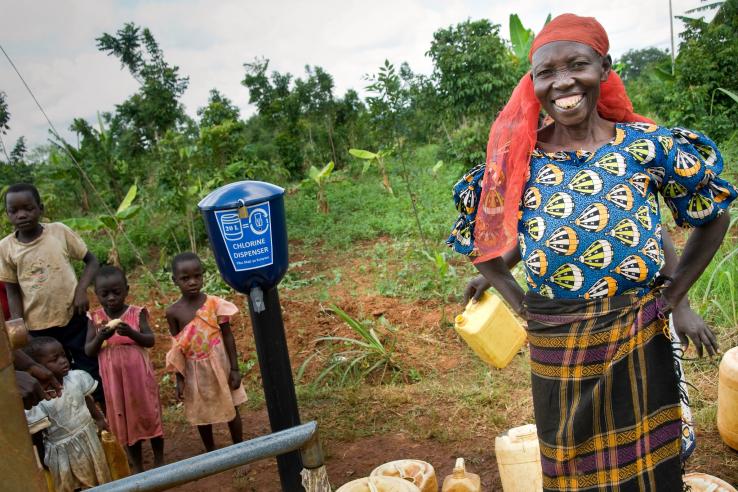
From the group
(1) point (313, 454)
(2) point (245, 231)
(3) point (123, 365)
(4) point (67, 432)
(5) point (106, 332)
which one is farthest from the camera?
(3) point (123, 365)

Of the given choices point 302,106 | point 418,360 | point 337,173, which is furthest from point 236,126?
point 418,360

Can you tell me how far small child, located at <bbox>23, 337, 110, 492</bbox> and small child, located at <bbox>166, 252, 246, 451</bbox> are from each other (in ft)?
1.69

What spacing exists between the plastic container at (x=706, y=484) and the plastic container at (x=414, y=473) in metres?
0.87

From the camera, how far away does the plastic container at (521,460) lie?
7.80 feet

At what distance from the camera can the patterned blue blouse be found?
162 centimetres

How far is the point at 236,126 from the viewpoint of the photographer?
36.6 feet

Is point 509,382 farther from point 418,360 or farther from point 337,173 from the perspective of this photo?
point 337,173

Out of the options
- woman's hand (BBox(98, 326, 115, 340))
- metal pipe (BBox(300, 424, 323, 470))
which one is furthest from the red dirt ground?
metal pipe (BBox(300, 424, 323, 470))

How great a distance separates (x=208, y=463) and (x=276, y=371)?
118 centimetres

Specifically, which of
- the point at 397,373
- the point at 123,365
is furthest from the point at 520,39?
the point at 123,365

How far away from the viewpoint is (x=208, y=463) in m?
1.03

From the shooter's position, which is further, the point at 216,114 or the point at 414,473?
the point at 216,114

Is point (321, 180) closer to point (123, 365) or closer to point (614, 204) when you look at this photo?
point (123, 365)

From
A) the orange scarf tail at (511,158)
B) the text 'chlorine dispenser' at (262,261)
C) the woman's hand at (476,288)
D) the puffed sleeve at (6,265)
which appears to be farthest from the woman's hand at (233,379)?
the orange scarf tail at (511,158)
